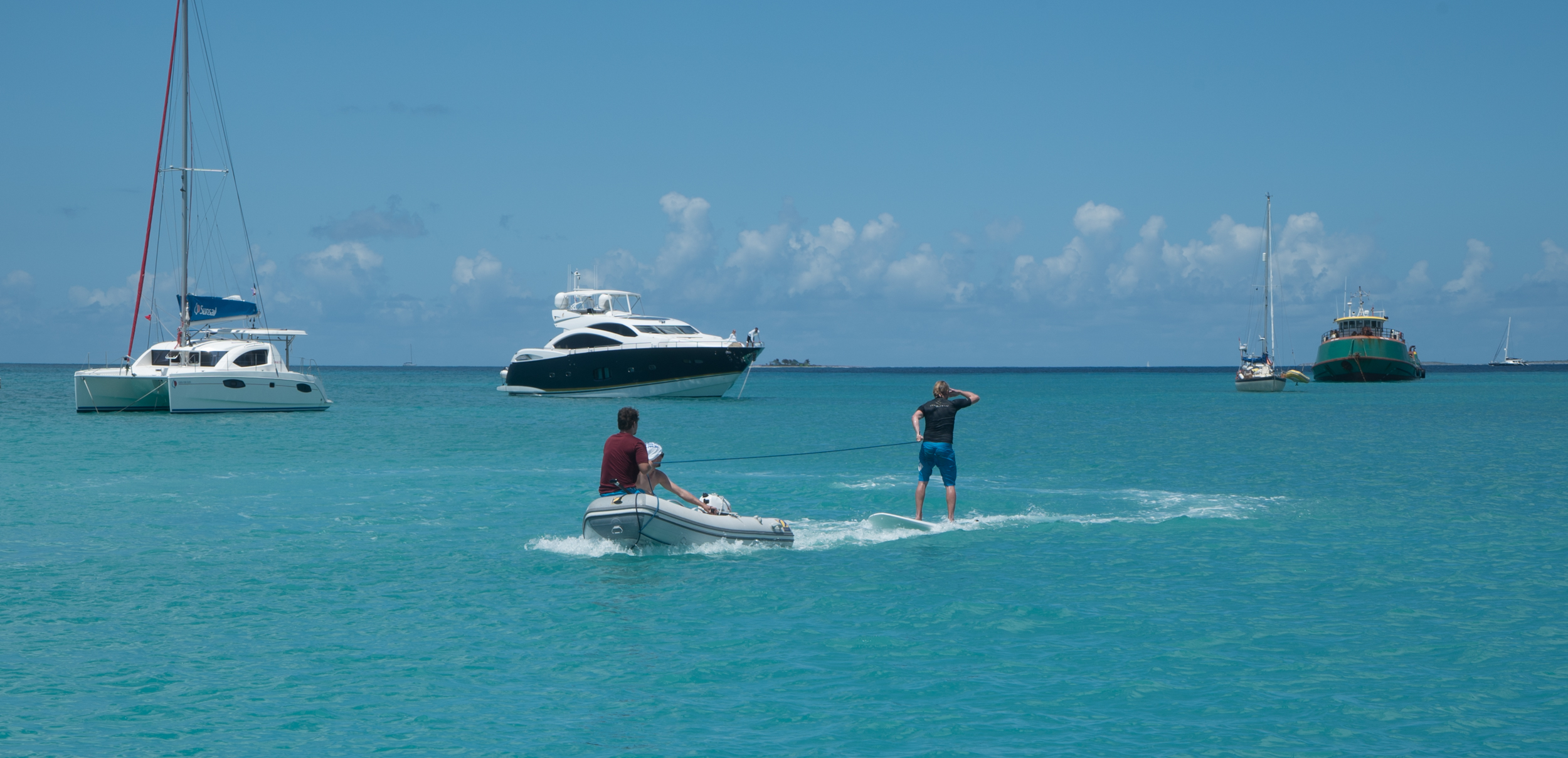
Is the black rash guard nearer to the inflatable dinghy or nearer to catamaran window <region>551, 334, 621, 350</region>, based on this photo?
the inflatable dinghy

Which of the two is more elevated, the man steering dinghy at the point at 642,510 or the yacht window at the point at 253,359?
the yacht window at the point at 253,359

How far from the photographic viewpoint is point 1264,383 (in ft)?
255

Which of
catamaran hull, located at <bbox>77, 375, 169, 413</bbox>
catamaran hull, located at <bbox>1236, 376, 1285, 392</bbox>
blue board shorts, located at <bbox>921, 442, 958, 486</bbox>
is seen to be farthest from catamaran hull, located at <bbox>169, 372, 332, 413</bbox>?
catamaran hull, located at <bbox>1236, 376, 1285, 392</bbox>

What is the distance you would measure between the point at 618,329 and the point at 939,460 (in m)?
41.8

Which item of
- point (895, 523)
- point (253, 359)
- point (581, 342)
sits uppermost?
point (581, 342)

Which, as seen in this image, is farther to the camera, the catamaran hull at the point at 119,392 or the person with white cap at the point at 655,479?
the catamaran hull at the point at 119,392

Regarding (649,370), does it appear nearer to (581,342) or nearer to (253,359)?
(581,342)

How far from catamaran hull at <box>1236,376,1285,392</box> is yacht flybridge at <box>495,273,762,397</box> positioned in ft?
132

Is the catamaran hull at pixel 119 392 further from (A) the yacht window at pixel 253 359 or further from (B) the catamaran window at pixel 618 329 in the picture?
(B) the catamaran window at pixel 618 329

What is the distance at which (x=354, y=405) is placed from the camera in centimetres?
6188

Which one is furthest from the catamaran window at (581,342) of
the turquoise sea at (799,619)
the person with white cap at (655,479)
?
the person with white cap at (655,479)

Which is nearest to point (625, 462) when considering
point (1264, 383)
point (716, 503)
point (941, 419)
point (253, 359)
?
point (716, 503)

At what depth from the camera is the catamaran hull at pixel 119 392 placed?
137ft

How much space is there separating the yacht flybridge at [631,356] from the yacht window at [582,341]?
0.03 meters
